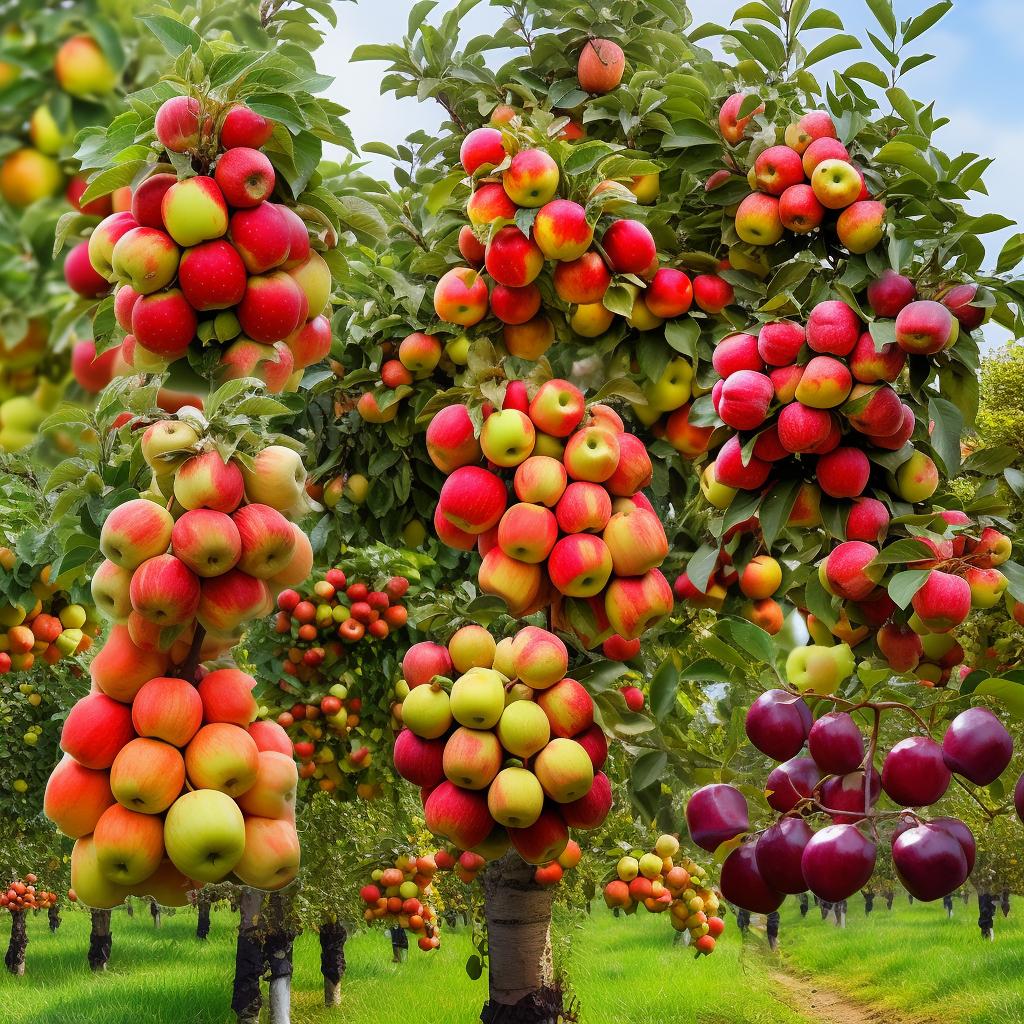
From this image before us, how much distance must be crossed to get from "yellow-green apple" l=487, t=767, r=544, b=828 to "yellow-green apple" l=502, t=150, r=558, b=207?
1.20 m

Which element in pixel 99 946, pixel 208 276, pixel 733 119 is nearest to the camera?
pixel 208 276

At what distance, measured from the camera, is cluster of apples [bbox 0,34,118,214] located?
54 centimetres

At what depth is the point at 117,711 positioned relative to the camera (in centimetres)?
135

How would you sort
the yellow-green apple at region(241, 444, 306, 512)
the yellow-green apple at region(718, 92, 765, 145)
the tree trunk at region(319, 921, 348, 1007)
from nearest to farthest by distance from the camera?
the yellow-green apple at region(241, 444, 306, 512) < the yellow-green apple at region(718, 92, 765, 145) < the tree trunk at region(319, 921, 348, 1007)

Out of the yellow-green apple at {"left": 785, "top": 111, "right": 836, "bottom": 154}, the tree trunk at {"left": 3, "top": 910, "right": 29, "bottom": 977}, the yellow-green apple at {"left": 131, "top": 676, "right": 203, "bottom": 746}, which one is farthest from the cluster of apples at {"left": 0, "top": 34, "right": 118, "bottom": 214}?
the tree trunk at {"left": 3, "top": 910, "right": 29, "bottom": 977}

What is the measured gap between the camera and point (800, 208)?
97.0 inches

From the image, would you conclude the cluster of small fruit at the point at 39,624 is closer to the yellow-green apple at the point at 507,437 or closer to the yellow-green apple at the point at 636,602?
the yellow-green apple at the point at 507,437

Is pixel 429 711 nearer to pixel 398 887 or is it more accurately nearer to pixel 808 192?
pixel 808 192

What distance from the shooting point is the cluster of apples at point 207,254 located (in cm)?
131

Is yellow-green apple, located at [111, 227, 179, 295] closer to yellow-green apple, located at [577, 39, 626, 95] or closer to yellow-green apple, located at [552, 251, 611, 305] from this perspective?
yellow-green apple, located at [552, 251, 611, 305]

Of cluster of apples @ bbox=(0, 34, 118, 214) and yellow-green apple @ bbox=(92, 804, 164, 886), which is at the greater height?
cluster of apples @ bbox=(0, 34, 118, 214)

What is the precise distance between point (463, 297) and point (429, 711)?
37.0 inches

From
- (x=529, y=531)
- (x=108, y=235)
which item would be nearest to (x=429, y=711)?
(x=529, y=531)

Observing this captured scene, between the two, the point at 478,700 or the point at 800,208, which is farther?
the point at 800,208
